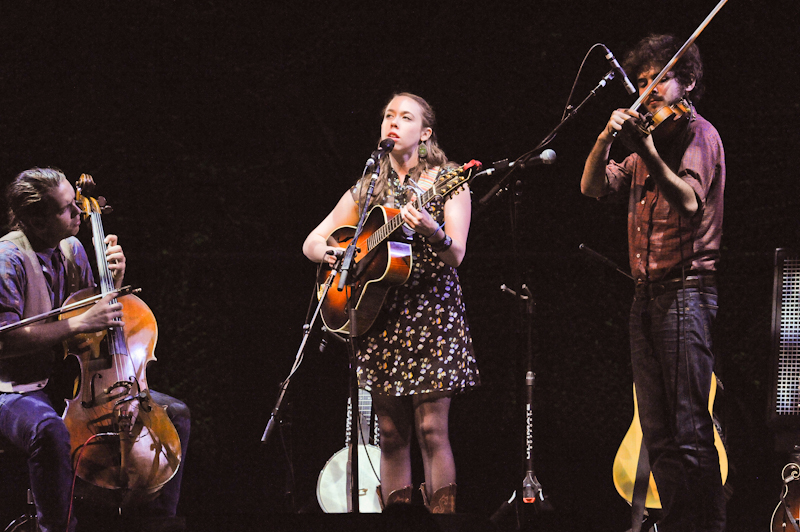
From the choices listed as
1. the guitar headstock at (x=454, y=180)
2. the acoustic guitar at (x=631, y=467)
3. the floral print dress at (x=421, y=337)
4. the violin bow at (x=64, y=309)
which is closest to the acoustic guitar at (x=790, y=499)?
the acoustic guitar at (x=631, y=467)

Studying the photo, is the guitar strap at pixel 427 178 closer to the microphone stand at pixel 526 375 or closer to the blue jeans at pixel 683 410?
the microphone stand at pixel 526 375

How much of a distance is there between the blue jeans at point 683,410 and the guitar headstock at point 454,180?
2.70 ft

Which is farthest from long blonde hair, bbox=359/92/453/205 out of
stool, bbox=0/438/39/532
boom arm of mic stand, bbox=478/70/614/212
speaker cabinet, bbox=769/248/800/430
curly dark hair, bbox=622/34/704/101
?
stool, bbox=0/438/39/532

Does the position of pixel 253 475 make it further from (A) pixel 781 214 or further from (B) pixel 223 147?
(A) pixel 781 214

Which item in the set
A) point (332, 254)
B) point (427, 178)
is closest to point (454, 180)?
point (427, 178)

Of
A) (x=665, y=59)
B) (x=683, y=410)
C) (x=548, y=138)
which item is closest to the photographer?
(x=683, y=410)

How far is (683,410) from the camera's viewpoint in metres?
2.42

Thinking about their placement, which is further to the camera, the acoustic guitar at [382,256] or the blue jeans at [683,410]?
the acoustic guitar at [382,256]

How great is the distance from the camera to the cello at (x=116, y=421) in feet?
9.45

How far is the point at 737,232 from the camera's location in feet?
13.6

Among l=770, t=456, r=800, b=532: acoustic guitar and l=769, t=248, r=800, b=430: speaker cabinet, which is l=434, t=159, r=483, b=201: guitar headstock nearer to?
l=769, t=248, r=800, b=430: speaker cabinet

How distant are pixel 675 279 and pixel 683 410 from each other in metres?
0.43

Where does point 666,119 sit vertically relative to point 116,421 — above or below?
above

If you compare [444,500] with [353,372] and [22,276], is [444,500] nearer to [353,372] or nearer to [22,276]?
[353,372]
